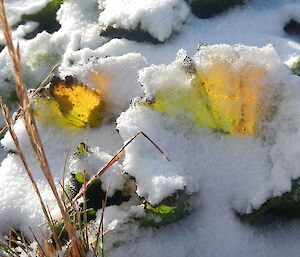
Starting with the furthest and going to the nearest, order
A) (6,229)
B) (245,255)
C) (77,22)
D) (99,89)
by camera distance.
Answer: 1. (77,22)
2. (99,89)
3. (6,229)
4. (245,255)

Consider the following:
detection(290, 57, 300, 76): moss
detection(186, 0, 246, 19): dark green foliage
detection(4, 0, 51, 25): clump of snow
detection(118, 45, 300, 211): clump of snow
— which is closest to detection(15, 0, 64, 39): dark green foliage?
detection(4, 0, 51, 25): clump of snow

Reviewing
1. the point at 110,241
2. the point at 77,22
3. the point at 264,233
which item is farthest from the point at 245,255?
the point at 77,22

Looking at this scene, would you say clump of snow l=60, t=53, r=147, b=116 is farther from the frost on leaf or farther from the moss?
the moss

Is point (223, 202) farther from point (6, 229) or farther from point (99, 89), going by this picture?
point (6, 229)

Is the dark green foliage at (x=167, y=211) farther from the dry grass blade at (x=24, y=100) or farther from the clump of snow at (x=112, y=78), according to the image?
the clump of snow at (x=112, y=78)

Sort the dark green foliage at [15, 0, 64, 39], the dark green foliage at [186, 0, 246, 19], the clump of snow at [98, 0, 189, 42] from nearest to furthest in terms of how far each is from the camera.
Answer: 1. the clump of snow at [98, 0, 189, 42]
2. the dark green foliage at [186, 0, 246, 19]
3. the dark green foliage at [15, 0, 64, 39]

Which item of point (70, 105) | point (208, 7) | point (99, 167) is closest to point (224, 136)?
point (99, 167)
